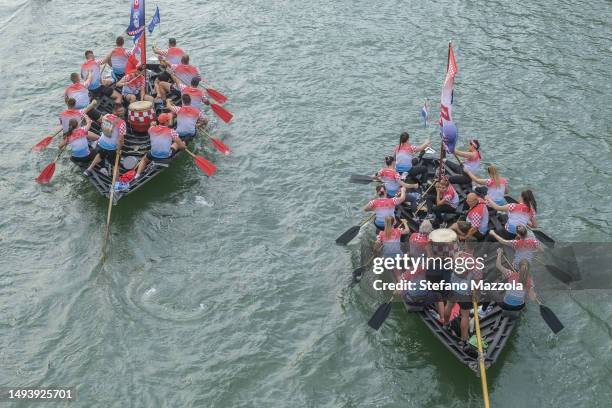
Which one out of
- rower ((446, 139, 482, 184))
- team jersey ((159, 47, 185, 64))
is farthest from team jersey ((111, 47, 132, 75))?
rower ((446, 139, 482, 184))

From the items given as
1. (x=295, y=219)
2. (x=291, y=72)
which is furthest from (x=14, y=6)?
(x=295, y=219)

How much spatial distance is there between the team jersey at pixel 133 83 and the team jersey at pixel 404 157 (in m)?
9.04

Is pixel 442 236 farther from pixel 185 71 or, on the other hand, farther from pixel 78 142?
pixel 185 71

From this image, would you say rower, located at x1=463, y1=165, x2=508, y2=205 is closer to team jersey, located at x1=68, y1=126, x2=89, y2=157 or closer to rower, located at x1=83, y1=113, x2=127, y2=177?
rower, located at x1=83, y1=113, x2=127, y2=177

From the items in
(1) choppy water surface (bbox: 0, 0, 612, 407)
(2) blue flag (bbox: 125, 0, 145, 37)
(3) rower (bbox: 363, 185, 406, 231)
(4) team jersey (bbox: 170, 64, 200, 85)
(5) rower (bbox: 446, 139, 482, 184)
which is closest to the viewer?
(1) choppy water surface (bbox: 0, 0, 612, 407)

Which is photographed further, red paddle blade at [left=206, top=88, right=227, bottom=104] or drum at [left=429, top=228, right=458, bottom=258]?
red paddle blade at [left=206, top=88, right=227, bottom=104]

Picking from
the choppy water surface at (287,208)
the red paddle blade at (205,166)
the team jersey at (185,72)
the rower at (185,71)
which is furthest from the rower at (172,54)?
the red paddle blade at (205,166)

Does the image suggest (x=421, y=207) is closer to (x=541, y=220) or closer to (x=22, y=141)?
(x=541, y=220)

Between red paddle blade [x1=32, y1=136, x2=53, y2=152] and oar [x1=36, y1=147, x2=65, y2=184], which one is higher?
red paddle blade [x1=32, y1=136, x2=53, y2=152]

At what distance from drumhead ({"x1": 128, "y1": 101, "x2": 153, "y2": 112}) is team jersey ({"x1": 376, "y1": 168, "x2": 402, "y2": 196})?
24.9ft

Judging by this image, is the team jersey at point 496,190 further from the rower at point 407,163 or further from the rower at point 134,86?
the rower at point 134,86

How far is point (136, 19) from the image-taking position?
74.5 ft

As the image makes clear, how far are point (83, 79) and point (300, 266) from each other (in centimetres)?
1061

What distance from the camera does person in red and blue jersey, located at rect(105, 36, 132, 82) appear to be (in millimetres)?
24906
